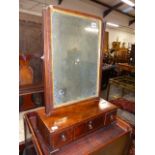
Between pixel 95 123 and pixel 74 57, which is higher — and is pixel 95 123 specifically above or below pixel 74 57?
below

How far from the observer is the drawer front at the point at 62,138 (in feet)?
2.47

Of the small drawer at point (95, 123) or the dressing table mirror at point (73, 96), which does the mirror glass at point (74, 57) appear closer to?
the dressing table mirror at point (73, 96)

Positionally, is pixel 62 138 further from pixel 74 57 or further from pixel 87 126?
pixel 74 57

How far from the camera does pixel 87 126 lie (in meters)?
0.88

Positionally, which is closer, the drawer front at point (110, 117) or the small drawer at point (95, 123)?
the small drawer at point (95, 123)

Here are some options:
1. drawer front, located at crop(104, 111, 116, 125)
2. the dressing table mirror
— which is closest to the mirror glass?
the dressing table mirror

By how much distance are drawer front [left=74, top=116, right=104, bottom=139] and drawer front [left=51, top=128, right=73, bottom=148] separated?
39 millimetres

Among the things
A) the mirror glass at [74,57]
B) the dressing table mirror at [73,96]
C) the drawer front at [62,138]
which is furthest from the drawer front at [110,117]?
the drawer front at [62,138]

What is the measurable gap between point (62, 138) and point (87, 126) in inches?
6.7

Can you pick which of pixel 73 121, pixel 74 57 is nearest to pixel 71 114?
pixel 73 121

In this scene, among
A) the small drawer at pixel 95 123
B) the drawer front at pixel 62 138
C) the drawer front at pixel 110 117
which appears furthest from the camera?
the drawer front at pixel 110 117

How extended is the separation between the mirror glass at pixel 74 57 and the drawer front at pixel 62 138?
0.17 metres
